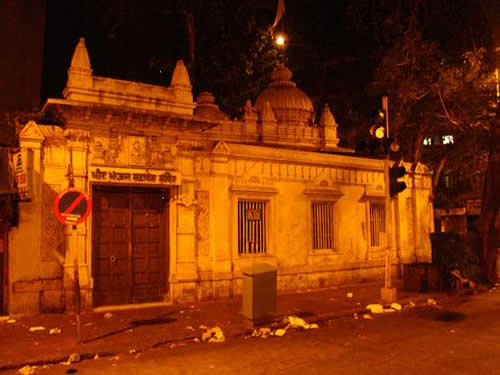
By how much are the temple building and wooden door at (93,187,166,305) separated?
2 centimetres

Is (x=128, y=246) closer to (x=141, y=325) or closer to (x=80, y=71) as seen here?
(x=141, y=325)

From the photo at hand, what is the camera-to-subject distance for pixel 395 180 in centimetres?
1226

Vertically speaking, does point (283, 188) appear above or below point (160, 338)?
above

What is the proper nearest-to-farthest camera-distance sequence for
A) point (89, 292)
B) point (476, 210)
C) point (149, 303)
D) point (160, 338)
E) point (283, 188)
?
point (160, 338) < point (89, 292) < point (149, 303) < point (283, 188) < point (476, 210)

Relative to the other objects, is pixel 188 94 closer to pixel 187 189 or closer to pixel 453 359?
pixel 187 189

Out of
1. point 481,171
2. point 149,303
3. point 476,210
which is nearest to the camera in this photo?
point 149,303

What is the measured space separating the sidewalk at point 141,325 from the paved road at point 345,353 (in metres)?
0.45

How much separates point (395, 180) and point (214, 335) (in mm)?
6264

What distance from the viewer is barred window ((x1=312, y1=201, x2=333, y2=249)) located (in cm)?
1491

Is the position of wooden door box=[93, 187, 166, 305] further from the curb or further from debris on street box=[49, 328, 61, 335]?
the curb

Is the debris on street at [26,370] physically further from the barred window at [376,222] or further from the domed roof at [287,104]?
the domed roof at [287,104]

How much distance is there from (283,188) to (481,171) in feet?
46.6

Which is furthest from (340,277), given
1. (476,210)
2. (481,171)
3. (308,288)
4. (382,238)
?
(476,210)

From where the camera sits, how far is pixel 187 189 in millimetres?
12422
